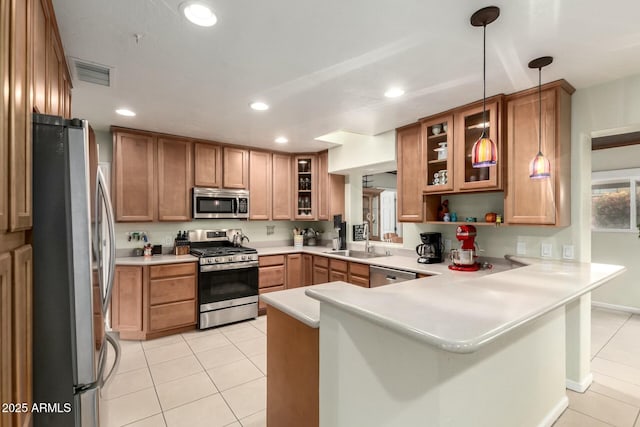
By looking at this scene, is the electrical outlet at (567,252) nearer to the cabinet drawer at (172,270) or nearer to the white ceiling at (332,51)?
the white ceiling at (332,51)

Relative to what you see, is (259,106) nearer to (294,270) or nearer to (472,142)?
(472,142)

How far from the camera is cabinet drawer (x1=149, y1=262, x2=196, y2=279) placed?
3529 mm

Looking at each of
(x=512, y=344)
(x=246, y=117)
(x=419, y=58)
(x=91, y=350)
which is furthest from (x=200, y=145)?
(x=512, y=344)

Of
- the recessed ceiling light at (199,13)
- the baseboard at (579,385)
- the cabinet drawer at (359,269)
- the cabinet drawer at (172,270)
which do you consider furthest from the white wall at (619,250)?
the cabinet drawer at (172,270)

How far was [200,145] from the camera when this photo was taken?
164 inches

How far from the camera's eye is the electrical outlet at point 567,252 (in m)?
2.55

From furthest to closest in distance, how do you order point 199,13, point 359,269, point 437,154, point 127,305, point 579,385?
1. point 359,269
2. point 127,305
3. point 437,154
4. point 579,385
5. point 199,13

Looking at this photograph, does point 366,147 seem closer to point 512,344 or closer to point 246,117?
point 246,117

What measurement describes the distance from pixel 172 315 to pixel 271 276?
52.8 inches

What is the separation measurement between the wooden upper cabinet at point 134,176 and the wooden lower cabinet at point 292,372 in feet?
8.82

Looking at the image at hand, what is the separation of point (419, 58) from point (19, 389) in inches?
98.5

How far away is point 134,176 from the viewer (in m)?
3.71

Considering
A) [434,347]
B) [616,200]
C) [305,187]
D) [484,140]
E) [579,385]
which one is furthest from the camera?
[305,187]

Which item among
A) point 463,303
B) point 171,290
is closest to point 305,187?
Result: point 171,290
